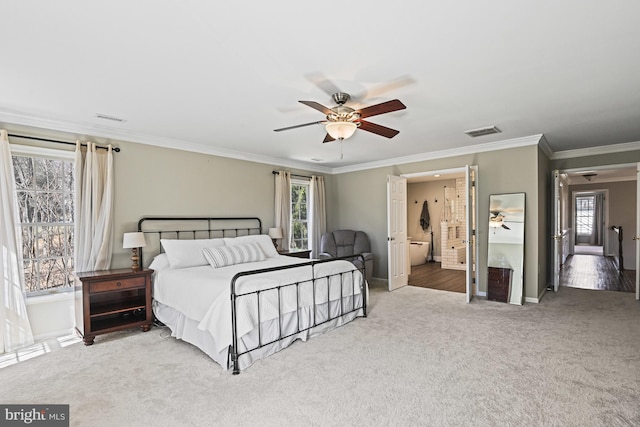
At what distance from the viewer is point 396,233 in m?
6.25

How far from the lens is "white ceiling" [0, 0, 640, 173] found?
6.17 ft

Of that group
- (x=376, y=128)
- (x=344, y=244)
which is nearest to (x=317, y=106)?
(x=376, y=128)

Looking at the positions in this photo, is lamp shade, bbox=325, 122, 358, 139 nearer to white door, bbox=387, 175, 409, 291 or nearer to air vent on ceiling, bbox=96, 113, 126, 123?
air vent on ceiling, bbox=96, 113, 126, 123

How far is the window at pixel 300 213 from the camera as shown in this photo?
6816mm

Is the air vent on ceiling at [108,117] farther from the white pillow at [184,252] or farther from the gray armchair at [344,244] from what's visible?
the gray armchair at [344,244]

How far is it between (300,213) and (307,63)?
462 cm

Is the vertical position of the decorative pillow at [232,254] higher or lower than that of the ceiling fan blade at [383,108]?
lower

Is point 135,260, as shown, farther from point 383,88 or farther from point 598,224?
point 598,224

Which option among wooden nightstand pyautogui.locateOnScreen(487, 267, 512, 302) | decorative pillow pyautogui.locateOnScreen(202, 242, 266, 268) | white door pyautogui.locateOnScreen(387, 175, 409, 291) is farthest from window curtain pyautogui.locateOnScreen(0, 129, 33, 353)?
wooden nightstand pyautogui.locateOnScreen(487, 267, 512, 302)

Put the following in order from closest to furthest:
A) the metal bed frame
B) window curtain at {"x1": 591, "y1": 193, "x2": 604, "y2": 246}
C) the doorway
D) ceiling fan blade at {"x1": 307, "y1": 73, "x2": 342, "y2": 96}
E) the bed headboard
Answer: ceiling fan blade at {"x1": 307, "y1": 73, "x2": 342, "y2": 96} → the metal bed frame → the bed headboard → the doorway → window curtain at {"x1": 591, "y1": 193, "x2": 604, "y2": 246}

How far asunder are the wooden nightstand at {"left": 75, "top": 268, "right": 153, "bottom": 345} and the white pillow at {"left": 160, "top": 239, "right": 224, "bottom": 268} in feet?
1.09

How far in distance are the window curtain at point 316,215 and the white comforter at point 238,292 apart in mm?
2602

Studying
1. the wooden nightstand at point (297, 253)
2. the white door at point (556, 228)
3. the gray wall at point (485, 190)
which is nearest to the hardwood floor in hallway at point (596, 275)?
the white door at point (556, 228)

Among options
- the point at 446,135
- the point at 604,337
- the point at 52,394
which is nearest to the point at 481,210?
the point at 446,135
